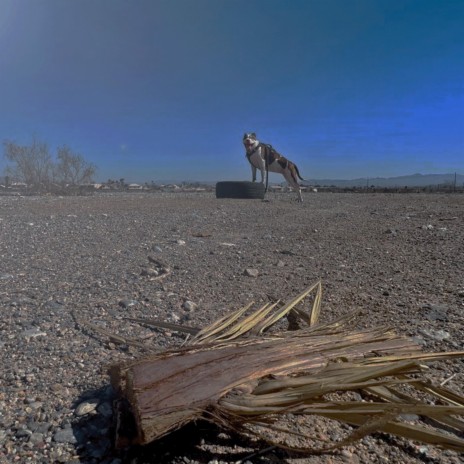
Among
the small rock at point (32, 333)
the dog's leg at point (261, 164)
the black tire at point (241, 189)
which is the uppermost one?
the dog's leg at point (261, 164)

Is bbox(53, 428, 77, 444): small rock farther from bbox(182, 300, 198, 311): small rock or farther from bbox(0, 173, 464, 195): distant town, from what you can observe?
bbox(0, 173, 464, 195): distant town

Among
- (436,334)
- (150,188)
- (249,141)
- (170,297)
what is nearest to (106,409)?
(170,297)

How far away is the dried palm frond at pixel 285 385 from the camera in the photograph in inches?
35.8

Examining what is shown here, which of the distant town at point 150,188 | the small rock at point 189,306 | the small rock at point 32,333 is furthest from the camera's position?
the distant town at point 150,188

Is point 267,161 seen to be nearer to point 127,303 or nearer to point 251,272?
point 251,272

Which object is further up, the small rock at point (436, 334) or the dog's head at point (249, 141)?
the dog's head at point (249, 141)

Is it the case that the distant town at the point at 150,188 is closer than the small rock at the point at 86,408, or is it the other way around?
the small rock at the point at 86,408

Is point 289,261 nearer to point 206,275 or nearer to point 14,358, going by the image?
point 206,275

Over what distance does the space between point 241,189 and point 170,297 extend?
364 inches

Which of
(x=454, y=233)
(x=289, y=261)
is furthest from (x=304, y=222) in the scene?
(x=289, y=261)

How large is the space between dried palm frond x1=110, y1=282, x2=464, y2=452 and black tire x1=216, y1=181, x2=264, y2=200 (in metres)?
10.2

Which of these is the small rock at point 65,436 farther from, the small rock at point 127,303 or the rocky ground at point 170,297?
the small rock at point 127,303

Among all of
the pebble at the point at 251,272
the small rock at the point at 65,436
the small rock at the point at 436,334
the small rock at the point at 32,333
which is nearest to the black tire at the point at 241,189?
the pebble at the point at 251,272

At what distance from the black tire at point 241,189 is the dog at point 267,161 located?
419 mm
